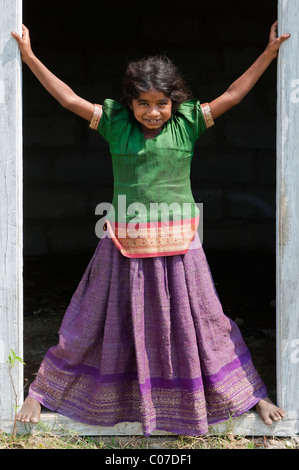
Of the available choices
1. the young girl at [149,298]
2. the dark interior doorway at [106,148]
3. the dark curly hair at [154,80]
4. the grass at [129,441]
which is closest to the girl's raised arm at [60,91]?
the young girl at [149,298]

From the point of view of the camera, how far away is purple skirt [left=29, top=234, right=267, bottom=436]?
278 centimetres

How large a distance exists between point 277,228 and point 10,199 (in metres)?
1.21

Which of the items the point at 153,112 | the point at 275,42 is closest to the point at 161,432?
the point at 153,112

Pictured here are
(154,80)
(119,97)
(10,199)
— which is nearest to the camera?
(154,80)

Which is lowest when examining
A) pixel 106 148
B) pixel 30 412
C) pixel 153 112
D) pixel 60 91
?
pixel 30 412

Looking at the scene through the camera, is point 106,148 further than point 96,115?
Yes

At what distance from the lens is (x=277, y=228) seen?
283 cm

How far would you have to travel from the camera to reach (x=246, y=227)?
686cm

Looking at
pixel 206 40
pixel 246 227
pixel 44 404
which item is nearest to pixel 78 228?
pixel 246 227

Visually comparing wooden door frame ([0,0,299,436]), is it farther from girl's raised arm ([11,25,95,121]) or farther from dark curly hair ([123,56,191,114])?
dark curly hair ([123,56,191,114])

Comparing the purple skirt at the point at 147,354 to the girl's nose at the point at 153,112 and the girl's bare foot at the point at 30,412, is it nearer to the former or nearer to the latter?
the girl's bare foot at the point at 30,412

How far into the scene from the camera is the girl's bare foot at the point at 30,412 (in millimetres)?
2842

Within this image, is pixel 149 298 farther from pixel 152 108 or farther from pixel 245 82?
pixel 245 82

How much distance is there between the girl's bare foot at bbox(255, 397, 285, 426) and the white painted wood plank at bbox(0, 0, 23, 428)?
1.12 meters
